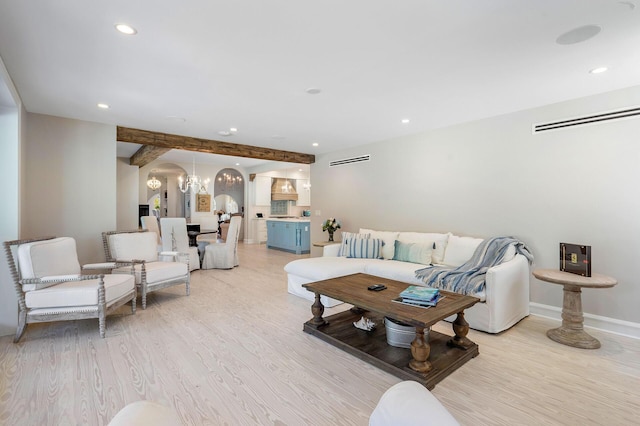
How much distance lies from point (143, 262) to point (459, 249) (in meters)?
4.05

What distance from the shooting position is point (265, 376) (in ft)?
7.37

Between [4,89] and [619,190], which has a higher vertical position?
[4,89]

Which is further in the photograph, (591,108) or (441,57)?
(591,108)

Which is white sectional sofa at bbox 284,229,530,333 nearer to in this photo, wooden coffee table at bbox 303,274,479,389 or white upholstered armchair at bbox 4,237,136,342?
wooden coffee table at bbox 303,274,479,389

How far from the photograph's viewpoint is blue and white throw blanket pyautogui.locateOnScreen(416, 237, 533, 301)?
3.21 meters

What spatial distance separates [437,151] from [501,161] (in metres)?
0.94

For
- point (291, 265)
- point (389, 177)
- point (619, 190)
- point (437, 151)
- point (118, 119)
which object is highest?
point (118, 119)

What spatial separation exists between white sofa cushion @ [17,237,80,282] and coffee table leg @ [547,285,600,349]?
4925 millimetres

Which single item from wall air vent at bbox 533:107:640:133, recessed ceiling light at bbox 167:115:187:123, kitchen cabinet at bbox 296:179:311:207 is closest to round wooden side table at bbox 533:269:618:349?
wall air vent at bbox 533:107:640:133

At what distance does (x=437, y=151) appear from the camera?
4676mm

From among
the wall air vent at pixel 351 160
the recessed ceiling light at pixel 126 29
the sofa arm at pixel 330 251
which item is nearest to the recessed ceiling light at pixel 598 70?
the wall air vent at pixel 351 160

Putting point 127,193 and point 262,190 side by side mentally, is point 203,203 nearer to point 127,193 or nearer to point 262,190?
point 262,190

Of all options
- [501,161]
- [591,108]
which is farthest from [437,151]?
[591,108]

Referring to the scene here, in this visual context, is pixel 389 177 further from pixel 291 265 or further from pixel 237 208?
pixel 237 208
